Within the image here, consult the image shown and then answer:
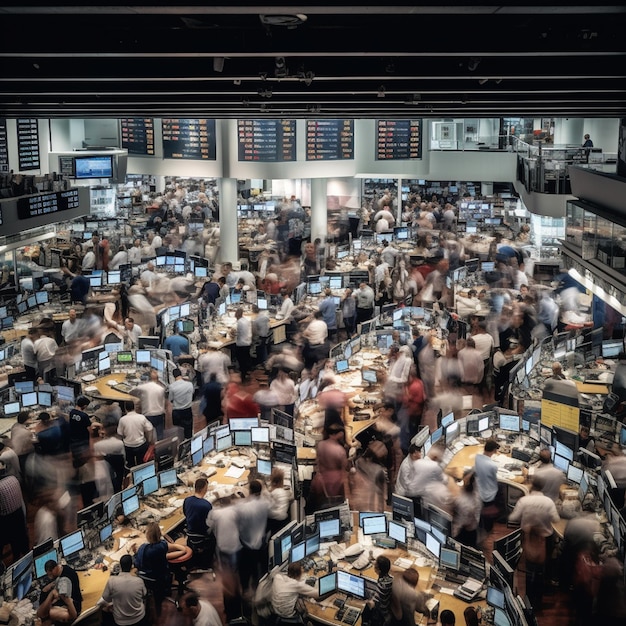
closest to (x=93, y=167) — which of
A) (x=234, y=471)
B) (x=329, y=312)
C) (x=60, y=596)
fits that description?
(x=329, y=312)

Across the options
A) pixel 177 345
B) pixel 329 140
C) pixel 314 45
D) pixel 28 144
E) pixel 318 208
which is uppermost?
pixel 314 45

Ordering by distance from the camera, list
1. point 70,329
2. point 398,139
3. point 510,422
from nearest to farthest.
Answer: point 510,422 → point 70,329 → point 398,139

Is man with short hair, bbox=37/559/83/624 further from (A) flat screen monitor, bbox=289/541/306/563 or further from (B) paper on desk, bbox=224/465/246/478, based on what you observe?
(B) paper on desk, bbox=224/465/246/478

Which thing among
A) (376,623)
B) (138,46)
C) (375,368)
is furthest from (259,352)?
(138,46)

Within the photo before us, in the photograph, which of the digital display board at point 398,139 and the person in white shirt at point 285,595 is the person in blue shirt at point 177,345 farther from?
the digital display board at point 398,139

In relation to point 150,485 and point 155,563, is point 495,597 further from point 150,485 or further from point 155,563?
point 150,485

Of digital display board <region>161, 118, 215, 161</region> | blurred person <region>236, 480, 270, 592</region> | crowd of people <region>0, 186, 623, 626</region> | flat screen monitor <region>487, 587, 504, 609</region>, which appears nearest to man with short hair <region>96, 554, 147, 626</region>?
crowd of people <region>0, 186, 623, 626</region>

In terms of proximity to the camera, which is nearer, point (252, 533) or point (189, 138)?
point (252, 533)
